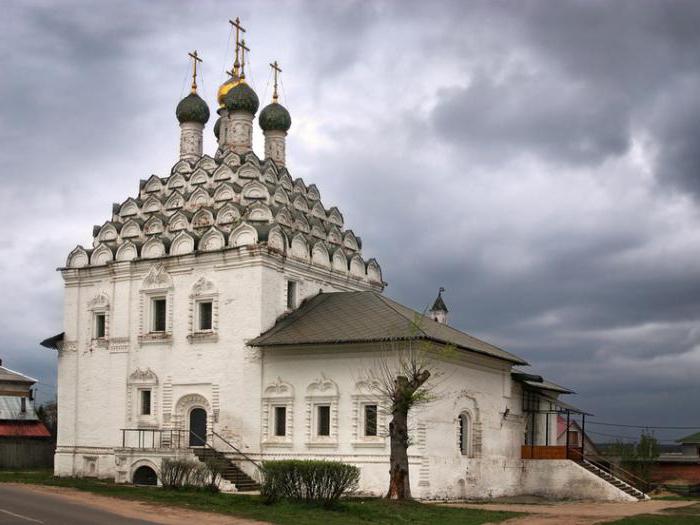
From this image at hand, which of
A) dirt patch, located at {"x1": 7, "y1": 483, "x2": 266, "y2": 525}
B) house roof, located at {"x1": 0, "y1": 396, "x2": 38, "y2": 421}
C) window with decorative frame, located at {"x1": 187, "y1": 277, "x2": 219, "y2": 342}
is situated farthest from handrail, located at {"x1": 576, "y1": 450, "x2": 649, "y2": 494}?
house roof, located at {"x1": 0, "y1": 396, "x2": 38, "y2": 421}

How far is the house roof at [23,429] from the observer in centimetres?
3422

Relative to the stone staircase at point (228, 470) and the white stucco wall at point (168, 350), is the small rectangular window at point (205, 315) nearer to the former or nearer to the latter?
the white stucco wall at point (168, 350)

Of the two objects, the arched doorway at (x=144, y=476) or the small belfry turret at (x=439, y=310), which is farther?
the small belfry turret at (x=439, y=310)

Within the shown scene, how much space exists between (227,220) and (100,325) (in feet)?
18.8

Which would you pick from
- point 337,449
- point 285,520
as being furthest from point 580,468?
point 285,520

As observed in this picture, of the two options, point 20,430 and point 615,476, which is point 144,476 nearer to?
point 20,430

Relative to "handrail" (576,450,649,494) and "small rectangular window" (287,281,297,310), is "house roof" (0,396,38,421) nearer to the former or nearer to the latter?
"small rectangular window" (287,281,297,310)

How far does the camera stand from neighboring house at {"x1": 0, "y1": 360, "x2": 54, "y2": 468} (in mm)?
33250

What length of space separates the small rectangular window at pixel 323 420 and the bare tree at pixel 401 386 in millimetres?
1785

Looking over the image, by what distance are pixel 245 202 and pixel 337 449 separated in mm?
8602

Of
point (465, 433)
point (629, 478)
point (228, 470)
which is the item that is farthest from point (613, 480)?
point (228, 470)

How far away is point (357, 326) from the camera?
82.6ft

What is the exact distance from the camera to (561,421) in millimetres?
40562

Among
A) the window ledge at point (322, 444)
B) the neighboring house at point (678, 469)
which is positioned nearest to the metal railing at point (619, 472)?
the neighboring house at point (678, 469)
